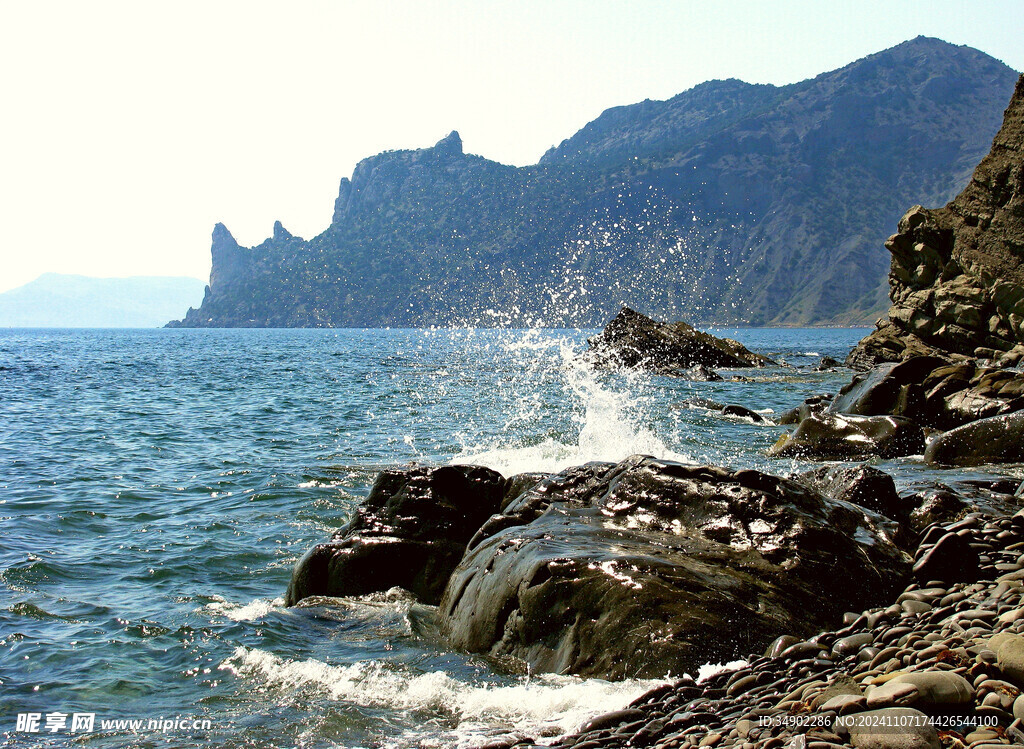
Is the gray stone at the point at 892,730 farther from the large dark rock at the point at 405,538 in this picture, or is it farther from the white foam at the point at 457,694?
the large dark rock at the point at 405,538

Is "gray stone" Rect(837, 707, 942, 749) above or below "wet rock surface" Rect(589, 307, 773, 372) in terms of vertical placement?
below

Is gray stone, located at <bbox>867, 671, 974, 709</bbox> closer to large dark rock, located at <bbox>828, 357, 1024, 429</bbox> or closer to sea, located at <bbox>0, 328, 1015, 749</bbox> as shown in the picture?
sea, located at <bbox>0, 328, 1015, 749</bbox>

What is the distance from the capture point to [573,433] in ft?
69.3

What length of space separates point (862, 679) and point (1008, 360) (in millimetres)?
28367

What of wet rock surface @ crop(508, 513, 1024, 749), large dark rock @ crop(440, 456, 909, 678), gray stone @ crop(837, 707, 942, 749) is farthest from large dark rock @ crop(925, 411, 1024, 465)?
gray stone @ crop(837, 707, 942, 749)

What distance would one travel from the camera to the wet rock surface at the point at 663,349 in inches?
1796

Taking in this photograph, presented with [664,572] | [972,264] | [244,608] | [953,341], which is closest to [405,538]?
[244,608]

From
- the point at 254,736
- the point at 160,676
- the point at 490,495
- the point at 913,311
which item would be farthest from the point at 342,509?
the point at 913,311

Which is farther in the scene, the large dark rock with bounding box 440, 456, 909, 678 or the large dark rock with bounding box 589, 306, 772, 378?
the large dark rock with bounding box 589, 306, 772, 378

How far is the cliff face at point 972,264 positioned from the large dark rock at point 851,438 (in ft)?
57.9

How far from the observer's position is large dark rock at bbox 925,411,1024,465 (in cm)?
1427

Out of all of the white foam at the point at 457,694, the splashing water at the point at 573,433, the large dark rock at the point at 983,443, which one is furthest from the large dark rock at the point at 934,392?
the white foam at the point at 457,694

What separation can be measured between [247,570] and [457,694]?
5219 millimetres

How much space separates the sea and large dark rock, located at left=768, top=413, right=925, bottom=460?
739 mm
